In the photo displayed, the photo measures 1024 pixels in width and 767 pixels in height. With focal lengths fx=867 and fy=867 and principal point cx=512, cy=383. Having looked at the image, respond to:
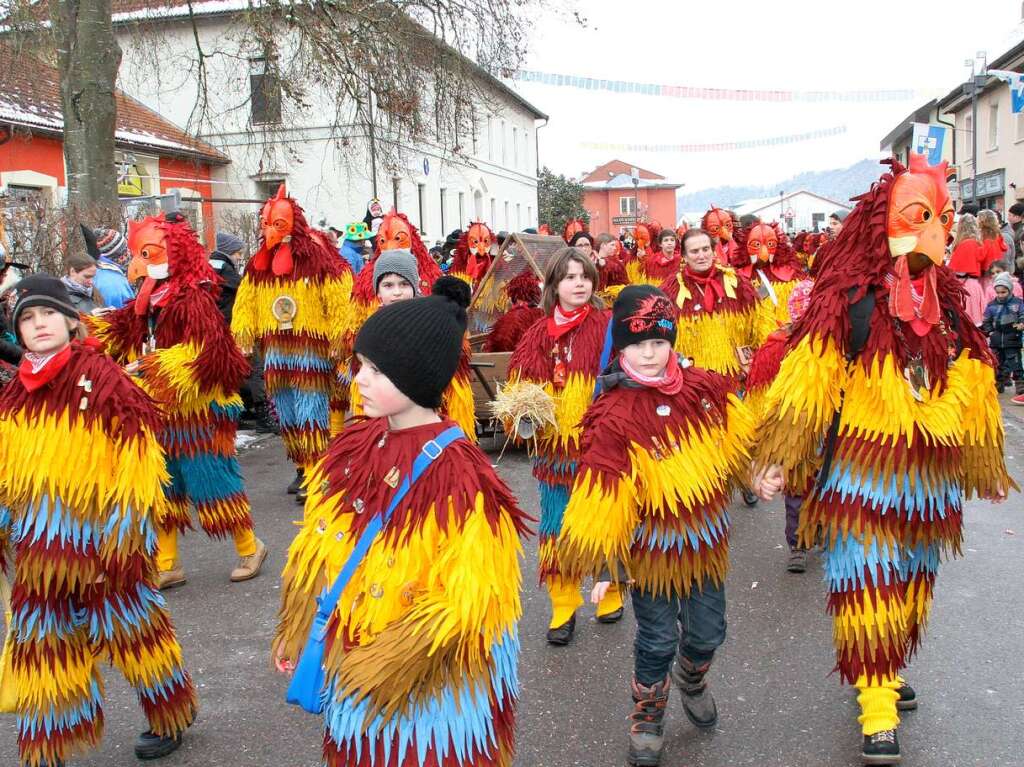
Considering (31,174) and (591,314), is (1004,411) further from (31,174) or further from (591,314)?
(31,174)

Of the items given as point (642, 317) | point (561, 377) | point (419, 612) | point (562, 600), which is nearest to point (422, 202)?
point (561, 377)

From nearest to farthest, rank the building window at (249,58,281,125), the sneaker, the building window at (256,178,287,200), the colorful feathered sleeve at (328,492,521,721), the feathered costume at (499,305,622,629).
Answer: the colorful feathered sleeve at (328,492,521,721) → the feathered costume at (499,305,622,629) → the sneaker → the building window at (249,58,281,125) → the building window at (256,178,287,200)

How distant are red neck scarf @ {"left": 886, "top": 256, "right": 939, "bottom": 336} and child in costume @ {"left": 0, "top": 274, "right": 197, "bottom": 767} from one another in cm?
280

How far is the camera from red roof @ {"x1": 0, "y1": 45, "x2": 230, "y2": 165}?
1332cm

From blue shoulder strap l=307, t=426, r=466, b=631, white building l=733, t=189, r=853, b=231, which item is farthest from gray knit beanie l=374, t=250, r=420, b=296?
white building l=733, t=189, r=853, b=231

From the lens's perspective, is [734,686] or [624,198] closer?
[734,686]

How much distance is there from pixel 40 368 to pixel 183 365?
5.57 ft

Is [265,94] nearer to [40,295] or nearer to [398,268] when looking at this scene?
[398,268]

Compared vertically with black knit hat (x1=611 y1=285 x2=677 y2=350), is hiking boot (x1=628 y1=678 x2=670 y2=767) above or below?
below

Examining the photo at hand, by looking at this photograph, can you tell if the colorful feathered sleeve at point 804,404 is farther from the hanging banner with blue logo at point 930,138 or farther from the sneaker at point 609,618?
the hanging banner with blue logo at point 930,138

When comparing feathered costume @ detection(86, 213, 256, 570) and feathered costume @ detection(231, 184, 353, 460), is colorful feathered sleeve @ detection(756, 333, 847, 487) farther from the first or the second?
feathered costume @ detection(231, 184, 353, 460)

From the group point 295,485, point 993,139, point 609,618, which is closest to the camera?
point 609,618

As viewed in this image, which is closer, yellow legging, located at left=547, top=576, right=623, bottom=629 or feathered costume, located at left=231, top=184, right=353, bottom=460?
yellow legging, located at left=547, top=576, right=623, bottom=629

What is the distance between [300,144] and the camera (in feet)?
93.5
